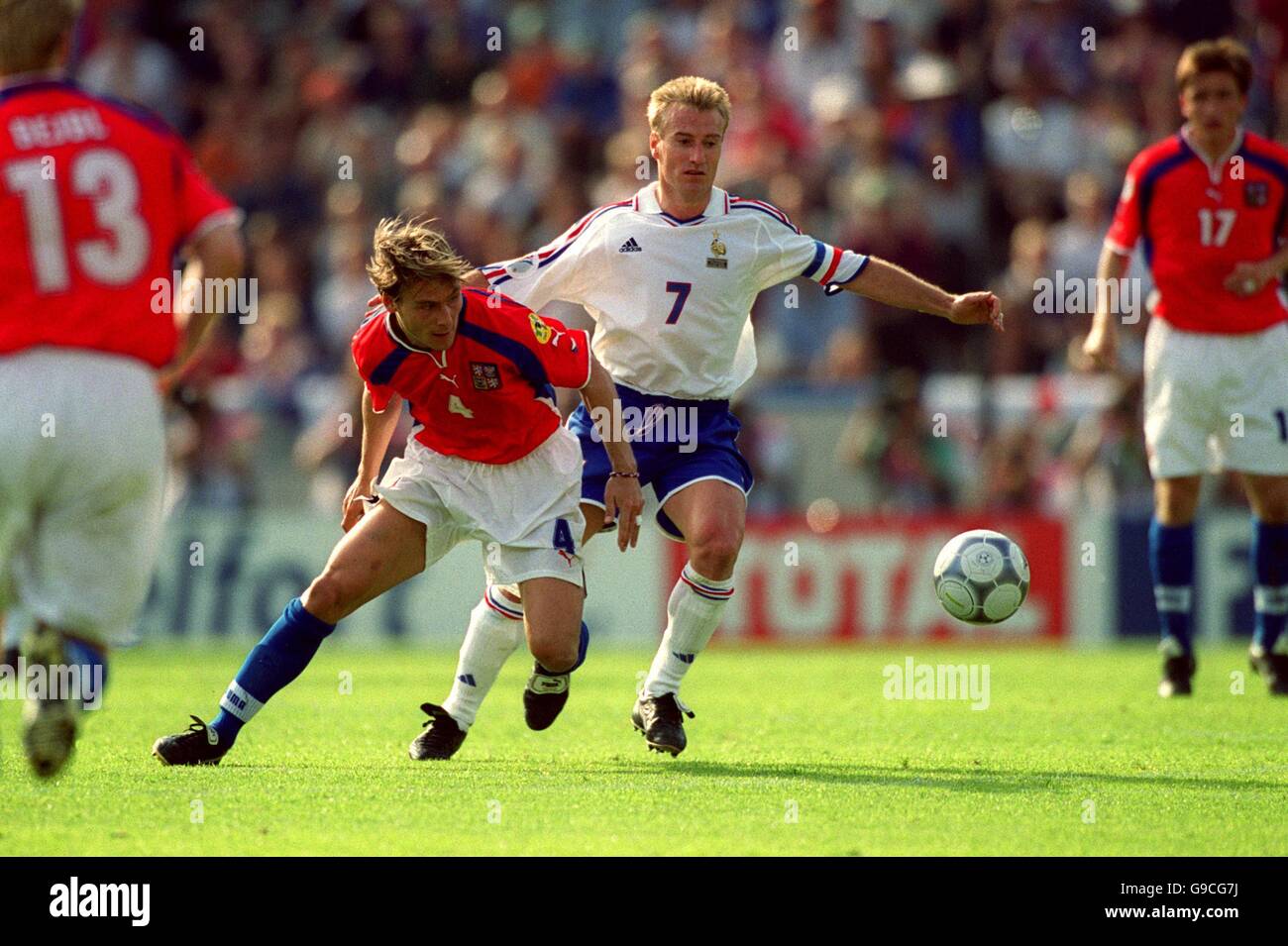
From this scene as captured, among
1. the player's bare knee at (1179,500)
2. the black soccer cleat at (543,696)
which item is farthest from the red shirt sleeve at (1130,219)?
the black soccer cleat at (543,696)

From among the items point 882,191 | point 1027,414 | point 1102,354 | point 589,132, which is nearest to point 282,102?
point 589,132

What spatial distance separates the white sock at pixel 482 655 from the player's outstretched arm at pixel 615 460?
2.20 ft

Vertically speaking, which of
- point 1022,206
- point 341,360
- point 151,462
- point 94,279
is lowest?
point 151,462

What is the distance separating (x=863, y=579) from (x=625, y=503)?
7877 millimetres

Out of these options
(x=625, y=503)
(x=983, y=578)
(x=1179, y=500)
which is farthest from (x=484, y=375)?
(x=1179, y=500)

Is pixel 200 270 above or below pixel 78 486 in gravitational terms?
above

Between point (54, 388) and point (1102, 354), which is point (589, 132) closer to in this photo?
point (1102, 354)

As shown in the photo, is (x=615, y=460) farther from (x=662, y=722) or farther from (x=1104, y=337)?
(x=1104, y=337)

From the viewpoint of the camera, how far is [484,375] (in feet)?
23.6

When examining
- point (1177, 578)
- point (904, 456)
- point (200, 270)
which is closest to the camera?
point (200, 270)

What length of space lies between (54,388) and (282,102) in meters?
14.8

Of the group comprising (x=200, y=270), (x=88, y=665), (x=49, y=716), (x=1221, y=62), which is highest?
(x=1221, y=62)

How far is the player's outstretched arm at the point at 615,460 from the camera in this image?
7.24 m
